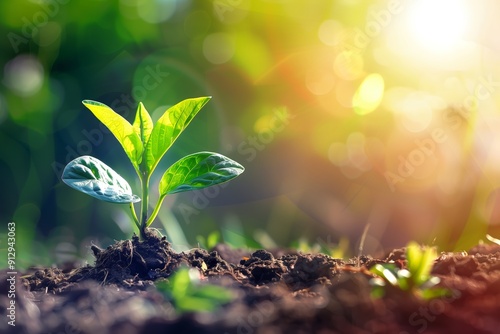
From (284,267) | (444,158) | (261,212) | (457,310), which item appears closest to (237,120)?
(261,212)

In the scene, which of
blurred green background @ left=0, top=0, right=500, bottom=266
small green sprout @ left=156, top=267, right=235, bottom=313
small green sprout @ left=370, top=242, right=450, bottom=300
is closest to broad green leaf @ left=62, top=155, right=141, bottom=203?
small green sprout @ left=156, top=267, right=235, bottom=313

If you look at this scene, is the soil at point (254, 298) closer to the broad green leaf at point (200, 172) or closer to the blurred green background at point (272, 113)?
the broad green leaf at point (200, 172)

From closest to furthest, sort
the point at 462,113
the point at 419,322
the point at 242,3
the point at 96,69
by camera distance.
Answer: the point at 419,322 → the point at 462,113 → the point at 242,3 → the point at 96,69

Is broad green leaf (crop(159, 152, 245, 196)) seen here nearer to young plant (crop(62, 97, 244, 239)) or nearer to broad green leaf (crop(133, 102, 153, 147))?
young plant (crop(62, 97, 244, 239))

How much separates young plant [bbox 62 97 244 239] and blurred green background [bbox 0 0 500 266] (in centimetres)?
102

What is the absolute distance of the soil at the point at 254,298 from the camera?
1162 millimetres

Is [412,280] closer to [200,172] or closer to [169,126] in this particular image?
[200,172]

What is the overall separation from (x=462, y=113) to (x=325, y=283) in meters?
1.70

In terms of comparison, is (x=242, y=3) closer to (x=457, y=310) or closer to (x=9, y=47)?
(x=9, y=47)

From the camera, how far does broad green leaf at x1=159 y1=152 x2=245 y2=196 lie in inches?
70.8

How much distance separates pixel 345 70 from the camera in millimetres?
3051

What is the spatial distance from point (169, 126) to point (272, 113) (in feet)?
4.86

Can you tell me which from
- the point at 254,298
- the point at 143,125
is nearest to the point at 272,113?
the point at 143,125

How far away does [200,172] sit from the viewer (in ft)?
6.03
